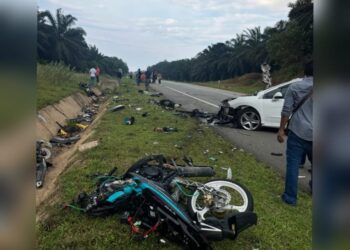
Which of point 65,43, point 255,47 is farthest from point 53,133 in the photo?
point 255,47

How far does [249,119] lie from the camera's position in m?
12.3

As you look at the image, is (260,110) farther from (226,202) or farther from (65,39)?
(65,39)

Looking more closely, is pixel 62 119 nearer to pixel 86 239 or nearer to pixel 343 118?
pixel 86 239

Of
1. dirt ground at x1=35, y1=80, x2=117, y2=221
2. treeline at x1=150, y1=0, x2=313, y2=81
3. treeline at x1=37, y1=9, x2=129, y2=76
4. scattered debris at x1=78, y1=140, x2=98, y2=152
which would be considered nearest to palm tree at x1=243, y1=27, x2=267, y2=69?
treeline at x1=150, y1=0, x2=313, y2=81

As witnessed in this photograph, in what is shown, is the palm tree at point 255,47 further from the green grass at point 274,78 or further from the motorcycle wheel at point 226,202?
the motorcycle wheel at point 226,202

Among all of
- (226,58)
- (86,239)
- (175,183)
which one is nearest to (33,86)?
(86,239)

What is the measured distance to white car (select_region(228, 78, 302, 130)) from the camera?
38.9 ft

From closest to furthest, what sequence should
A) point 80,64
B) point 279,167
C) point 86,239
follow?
point 86,239, point 279,167, point 80,64

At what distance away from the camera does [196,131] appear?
1159 cm

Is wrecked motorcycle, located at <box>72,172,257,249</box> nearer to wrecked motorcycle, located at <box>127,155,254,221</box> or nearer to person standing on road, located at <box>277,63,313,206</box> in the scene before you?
wrecked motorcycle, located at <box>127,155,254,221</box>

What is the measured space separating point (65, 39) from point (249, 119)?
158 ft

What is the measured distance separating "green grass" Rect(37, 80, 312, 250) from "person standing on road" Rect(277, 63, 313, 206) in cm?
63

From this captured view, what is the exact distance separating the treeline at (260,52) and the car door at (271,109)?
1824 millimetres

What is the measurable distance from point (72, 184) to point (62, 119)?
9.73 meters
